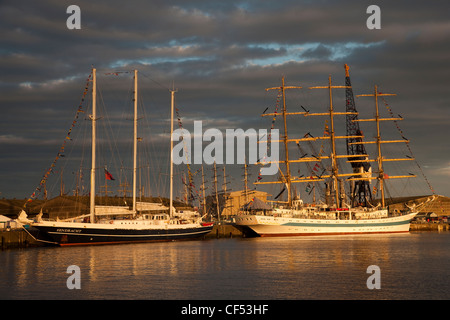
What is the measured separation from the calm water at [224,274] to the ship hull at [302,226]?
33871mm

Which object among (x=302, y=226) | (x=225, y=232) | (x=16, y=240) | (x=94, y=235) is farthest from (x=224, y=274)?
(x=225, y=232)

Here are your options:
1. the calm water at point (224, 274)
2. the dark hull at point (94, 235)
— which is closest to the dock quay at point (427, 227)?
the calm water at point (224, 274)

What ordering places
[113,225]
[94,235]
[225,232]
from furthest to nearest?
[225,232]
[113,225]
[94,235]

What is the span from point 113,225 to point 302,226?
3986 centimetres

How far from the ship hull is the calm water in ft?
111

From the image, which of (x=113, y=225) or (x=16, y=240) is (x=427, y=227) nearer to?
(x=113, y=225)

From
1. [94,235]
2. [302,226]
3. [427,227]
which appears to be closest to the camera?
[94,235]

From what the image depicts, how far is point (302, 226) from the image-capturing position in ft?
336

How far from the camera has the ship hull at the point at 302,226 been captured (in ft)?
326

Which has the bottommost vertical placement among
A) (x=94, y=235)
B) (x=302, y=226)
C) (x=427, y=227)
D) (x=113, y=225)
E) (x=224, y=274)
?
(x=427, y=227)

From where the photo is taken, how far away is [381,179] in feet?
423
